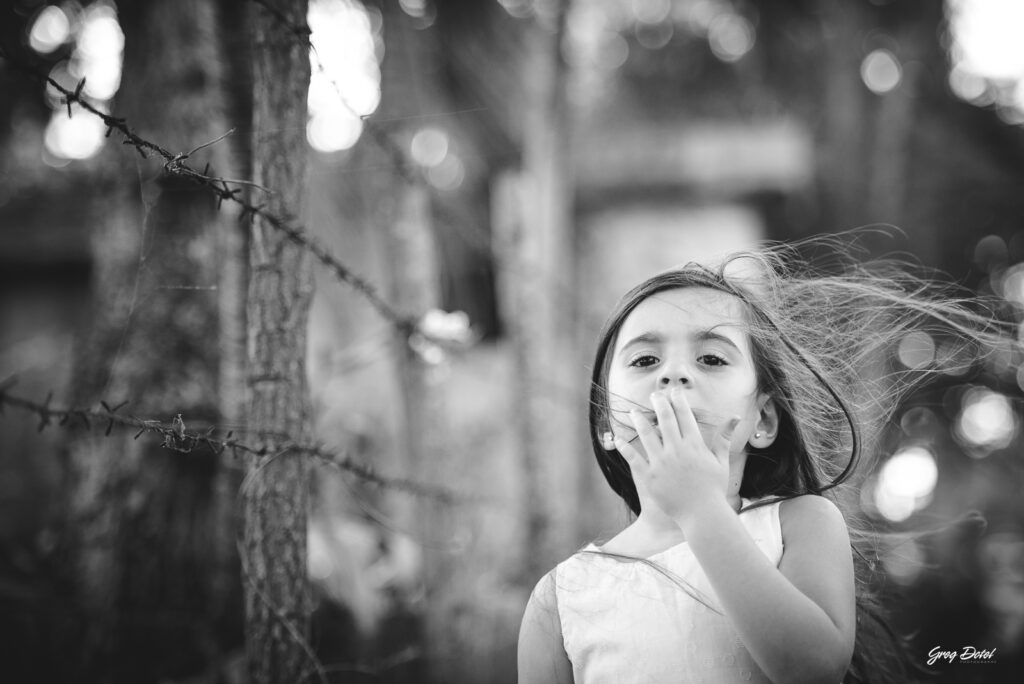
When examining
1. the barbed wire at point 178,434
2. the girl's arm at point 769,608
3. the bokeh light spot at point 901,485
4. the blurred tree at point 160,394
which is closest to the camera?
the girl's arm at point 769,608

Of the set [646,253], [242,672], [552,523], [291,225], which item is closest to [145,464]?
[242,672]

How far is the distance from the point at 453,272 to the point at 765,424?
6411 millimetres

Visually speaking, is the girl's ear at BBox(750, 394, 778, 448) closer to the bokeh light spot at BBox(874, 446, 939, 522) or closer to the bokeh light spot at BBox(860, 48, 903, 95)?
the bokeh light spot at BBox(874, 446, 939, 522)

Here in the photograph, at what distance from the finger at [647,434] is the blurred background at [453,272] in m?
0.48

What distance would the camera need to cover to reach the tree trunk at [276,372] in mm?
1692

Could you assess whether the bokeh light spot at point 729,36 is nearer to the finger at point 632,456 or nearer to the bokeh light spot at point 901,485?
the bokeh light spot at point 901,485

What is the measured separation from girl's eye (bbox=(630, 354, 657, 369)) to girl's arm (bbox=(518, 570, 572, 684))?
49cm

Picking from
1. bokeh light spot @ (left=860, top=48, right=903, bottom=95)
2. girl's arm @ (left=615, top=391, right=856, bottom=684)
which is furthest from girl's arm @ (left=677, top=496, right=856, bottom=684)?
bokeh light spot @ (left=860, top=48, right=903, bottom=95)

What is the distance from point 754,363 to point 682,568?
46cm

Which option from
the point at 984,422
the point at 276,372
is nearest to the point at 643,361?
the point at 276,372

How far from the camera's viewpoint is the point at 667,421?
1302 mm

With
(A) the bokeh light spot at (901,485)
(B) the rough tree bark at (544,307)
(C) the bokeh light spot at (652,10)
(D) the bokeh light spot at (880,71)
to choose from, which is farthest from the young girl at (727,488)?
(C) the bokeh light spot at (652,10)

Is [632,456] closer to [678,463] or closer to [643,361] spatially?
[678,463]

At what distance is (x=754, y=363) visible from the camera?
5.10 feet
